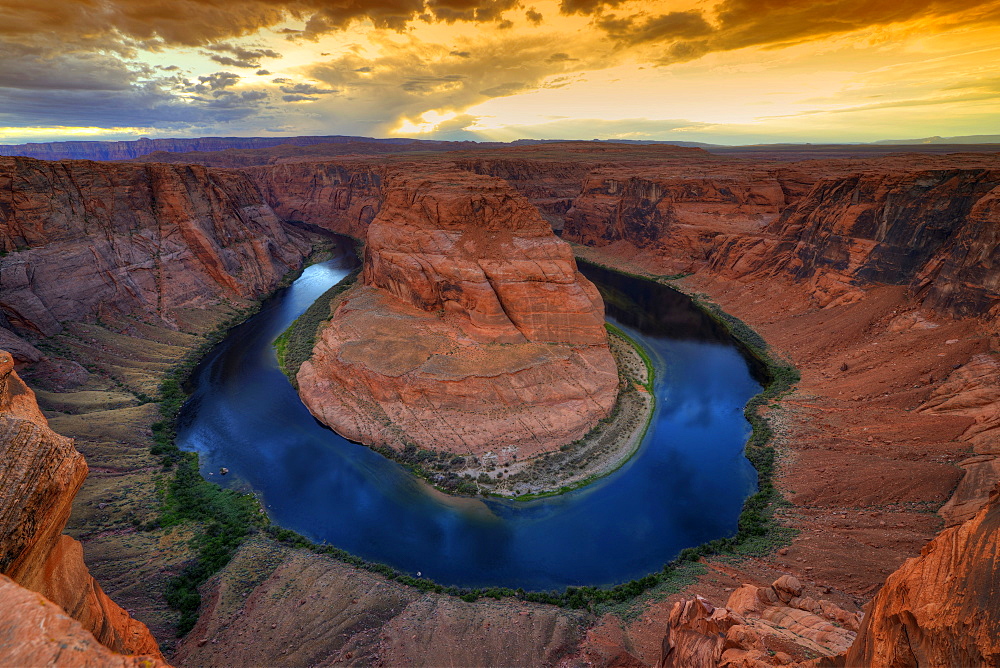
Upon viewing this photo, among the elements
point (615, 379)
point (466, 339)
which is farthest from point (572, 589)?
point (466, 339)

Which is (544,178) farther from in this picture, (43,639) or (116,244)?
(43,639)

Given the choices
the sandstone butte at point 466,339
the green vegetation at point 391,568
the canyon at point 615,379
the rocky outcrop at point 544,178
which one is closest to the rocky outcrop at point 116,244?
the canyon at point 615,379

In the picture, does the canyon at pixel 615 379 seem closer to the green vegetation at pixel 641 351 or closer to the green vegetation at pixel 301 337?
the green vegetation at pixel 301 337

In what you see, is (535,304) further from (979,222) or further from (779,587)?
(979,222)

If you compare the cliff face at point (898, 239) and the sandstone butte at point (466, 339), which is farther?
the cliff face at point (898, 239)

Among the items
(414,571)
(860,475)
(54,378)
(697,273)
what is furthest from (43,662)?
(697,273)
